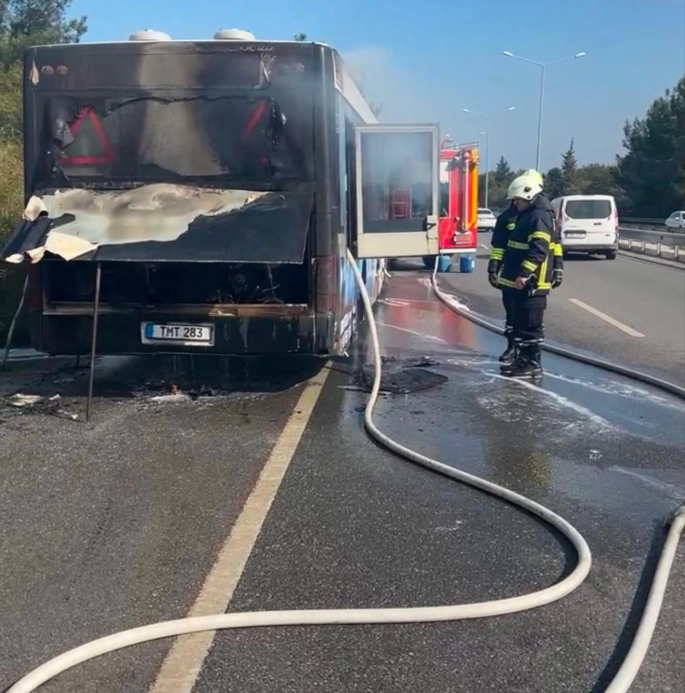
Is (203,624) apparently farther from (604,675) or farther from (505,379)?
(505,379)

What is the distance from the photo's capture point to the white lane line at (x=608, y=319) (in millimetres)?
11242

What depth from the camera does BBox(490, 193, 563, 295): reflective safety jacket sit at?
7.92m

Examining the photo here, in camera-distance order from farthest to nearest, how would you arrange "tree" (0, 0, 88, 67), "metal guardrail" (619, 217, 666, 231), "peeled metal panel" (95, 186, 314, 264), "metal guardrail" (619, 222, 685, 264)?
"metal guardrail" (619, 217, 666, 231)
"tree" (0, 0, 88, 67)
"metal guardrail" (619, 222, 685, 264)
"peeled metal panel" (95, 186, 314, 264)

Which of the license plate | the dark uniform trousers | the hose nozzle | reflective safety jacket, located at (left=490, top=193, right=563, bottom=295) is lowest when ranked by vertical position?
the hose nozzle

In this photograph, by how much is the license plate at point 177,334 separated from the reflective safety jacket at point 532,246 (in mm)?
3012

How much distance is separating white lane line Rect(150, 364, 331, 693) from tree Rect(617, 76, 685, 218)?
202 ft

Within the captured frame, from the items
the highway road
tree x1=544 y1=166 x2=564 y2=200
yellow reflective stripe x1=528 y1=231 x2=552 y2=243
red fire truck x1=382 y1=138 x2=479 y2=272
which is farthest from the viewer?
tree x1=544 y1=166 x2=564 y2=200

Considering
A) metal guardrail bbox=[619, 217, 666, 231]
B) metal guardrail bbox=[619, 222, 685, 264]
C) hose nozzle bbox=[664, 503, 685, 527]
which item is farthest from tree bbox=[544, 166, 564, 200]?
hose nozzle bbox=[664, 503, 685, 527]

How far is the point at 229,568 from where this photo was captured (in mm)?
3773

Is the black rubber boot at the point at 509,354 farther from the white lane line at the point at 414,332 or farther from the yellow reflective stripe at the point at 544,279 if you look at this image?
the white lane line at the point at 414,332

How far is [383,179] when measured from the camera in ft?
24.7

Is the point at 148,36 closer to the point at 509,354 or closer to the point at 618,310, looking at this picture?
the point at 509,354

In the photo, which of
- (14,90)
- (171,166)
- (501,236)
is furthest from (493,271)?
(14,90)

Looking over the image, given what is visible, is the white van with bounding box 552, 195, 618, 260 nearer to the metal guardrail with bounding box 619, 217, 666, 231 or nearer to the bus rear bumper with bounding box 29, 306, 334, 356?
the bus rear bumper with bounding box 29, 306, 334, 356
